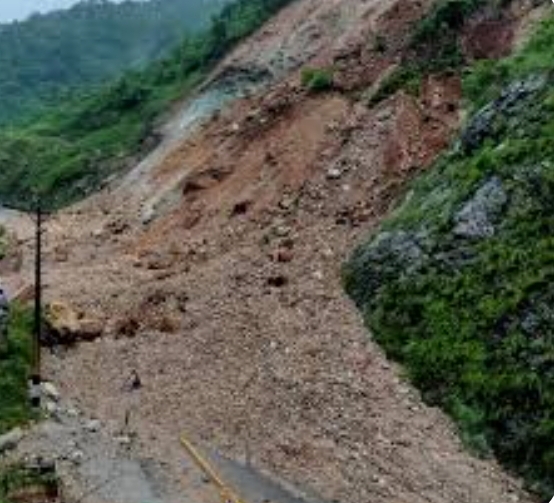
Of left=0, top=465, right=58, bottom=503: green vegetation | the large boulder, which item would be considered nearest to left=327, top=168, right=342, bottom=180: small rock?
the large boulder

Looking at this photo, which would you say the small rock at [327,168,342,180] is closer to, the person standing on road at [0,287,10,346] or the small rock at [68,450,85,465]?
the person standing on road at [0,287,10,346]

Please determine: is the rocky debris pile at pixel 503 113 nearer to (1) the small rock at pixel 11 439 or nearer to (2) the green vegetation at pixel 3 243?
(1) the small rock at pixel 11 439

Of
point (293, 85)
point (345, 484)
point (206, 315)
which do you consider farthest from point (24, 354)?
point (293, 85)

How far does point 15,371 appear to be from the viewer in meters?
24.3

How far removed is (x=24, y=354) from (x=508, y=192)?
9.05 metres

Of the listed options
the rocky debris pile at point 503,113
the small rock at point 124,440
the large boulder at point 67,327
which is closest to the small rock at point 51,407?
the small rock at point 124,440

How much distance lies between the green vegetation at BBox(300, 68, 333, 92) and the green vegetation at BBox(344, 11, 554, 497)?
6596mm

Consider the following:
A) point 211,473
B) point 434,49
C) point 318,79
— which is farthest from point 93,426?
point 318,79

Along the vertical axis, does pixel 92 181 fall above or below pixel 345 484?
above

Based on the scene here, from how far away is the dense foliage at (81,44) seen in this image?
11150 cm

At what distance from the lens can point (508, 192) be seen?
2431 cm

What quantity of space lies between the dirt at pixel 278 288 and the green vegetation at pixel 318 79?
322 mm

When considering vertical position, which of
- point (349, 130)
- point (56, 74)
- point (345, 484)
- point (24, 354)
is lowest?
point (345, 484)

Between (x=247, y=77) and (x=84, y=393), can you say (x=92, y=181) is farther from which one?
(x=84, y=393)
